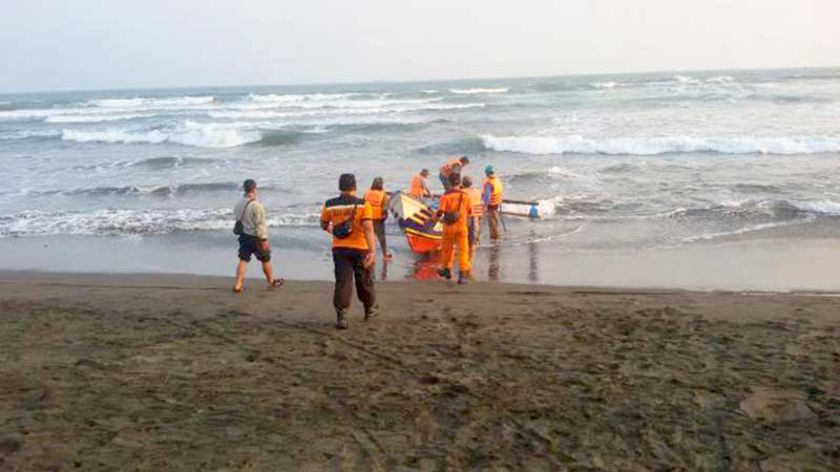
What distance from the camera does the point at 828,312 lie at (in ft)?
23.7

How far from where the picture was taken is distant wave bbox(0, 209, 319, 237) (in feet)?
45.3

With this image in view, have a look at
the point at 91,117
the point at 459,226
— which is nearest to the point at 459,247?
the point at 459,226

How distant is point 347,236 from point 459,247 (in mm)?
2577

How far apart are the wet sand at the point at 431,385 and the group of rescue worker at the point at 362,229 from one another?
1.59 ft

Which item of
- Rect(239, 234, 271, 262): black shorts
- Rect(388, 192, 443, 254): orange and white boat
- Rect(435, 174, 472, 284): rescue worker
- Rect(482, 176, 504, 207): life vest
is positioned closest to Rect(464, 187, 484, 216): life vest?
Rect(482, 176, 504, 207): life vest

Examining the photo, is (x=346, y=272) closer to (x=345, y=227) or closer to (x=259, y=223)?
(x=345, y=227)

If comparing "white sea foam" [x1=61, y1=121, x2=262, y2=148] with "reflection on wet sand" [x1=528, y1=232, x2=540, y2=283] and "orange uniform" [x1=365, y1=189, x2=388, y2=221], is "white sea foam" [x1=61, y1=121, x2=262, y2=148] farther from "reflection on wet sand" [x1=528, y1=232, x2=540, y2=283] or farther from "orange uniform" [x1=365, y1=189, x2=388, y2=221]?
"orange uniform" [x1=365, y1=189, x2=388, y2=221]

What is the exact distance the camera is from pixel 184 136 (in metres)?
34.2

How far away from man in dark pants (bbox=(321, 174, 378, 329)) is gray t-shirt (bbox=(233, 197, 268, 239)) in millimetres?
2137

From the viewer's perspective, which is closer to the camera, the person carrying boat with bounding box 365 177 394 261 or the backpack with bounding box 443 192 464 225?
the backpack with bounding box 443 192 464 225

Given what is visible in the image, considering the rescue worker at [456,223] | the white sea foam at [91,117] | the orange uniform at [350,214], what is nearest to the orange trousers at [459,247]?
the rescue worker at [456,223]

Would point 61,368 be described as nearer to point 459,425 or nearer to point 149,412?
point 149,412

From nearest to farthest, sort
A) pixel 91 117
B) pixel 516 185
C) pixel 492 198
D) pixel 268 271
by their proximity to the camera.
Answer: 1. pixel 268 271
2. pixel 492 198
3. pixel 516 185
4. pixel 91 117

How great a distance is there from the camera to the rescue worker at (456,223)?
920 centimetres
